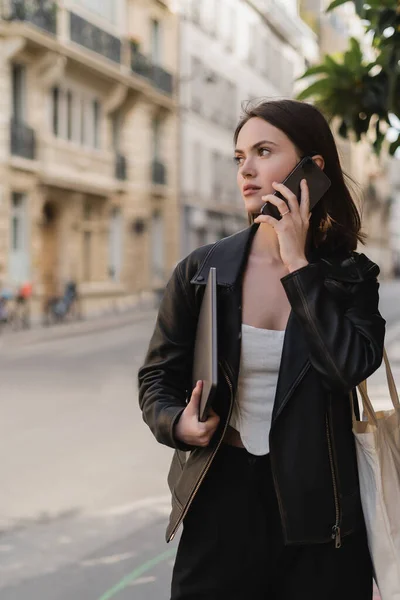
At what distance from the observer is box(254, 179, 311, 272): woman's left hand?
6.43 ft

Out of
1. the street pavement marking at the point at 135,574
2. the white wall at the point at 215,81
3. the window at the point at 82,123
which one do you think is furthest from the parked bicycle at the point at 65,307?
the street pavement marking at the point at 135,574

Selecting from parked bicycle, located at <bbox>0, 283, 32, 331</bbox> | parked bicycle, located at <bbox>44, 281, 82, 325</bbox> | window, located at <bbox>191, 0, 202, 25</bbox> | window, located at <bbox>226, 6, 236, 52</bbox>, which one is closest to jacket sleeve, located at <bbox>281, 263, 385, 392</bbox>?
parked bicycle, located at <bbox>0, 283, 32, 331</bbox>

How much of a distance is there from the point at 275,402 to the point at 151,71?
3096cm

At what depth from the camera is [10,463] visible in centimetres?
720

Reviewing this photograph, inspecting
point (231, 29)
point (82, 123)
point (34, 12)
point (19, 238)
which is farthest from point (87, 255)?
point (231, 29)

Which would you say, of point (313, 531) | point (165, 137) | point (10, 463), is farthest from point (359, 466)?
point (165, 137)

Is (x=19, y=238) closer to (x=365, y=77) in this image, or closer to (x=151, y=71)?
(x=151, y=71)

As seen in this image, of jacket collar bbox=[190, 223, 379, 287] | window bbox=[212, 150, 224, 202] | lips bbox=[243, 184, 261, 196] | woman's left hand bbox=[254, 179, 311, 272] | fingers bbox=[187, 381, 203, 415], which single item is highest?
window bbox=[212, 150, 224, 202]

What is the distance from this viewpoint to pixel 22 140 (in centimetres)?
2402

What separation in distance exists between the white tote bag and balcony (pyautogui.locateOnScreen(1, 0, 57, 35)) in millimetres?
22780

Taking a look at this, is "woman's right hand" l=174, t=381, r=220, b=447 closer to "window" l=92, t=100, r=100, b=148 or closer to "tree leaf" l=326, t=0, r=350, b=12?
"tree leaf" l=326, t=0, r=350, b=12

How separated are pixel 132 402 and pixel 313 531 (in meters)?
8.73

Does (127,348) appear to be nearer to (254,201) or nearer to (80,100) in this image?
(80,100)

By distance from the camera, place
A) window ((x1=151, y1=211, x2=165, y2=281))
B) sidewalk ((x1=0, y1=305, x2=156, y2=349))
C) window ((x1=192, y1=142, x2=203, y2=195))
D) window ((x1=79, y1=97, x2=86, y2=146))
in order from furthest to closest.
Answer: window ((x1=192, y1=142, x2=203, y2=195)) → window ((x1=151, y1=211, x2=165, y2=281)) → window ((x1=79, y1=97, x2=86, y2=146)) → sidewalk ((x1=0, y1=305, x2=156, y2=349))
